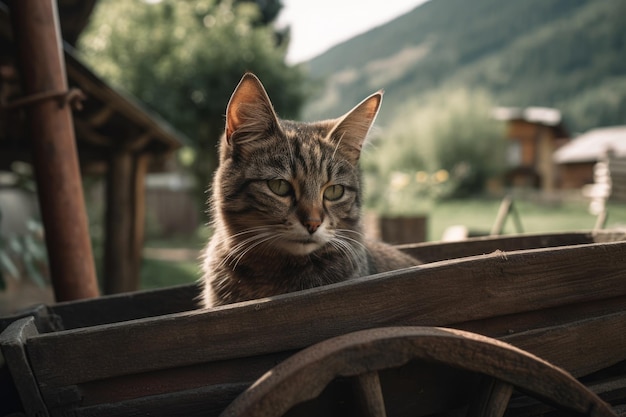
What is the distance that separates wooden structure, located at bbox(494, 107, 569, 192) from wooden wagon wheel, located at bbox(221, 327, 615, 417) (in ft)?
91.8

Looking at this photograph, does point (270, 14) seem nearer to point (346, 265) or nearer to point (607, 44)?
point (607, 44)

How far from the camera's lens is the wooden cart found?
1.12m

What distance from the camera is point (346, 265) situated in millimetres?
1708

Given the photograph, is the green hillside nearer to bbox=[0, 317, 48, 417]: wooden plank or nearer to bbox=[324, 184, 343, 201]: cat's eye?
bbox=[324, 184, 343, 201]: cat's eye

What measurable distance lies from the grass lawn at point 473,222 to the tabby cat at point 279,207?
346cm

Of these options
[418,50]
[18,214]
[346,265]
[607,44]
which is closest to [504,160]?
[607,44]

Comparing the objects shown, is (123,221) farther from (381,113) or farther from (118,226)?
(381,113)

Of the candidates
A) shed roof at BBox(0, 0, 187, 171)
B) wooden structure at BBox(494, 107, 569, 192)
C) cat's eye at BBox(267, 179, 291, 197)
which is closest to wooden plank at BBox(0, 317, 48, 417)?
cat's eye at BBox(267, 179, 291, 197)

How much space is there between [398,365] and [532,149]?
29.9m

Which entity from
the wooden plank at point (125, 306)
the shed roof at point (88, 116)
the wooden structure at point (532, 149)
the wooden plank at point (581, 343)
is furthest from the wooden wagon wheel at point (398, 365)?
the wooden structure at point (532, 149)

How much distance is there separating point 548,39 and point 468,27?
623cm

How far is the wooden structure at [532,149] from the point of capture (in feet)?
89.4

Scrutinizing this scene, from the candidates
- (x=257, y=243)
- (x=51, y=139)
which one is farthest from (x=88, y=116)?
(x=257, y=243)

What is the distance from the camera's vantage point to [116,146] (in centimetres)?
515
